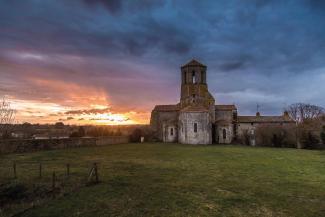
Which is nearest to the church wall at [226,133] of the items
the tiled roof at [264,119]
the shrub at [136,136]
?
the tiled roof at [264,119]

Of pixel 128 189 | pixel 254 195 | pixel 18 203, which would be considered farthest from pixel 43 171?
pixel 254 195

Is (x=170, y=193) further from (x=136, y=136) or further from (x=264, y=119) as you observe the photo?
(x=264, y=119)

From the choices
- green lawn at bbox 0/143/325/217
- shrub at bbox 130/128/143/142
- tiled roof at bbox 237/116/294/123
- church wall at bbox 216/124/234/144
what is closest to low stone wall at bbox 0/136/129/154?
shrub at bbox 130/128/143/142

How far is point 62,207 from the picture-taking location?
9.87 meters

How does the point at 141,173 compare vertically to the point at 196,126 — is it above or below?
below

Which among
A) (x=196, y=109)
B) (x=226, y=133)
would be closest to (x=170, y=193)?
(x=196, y=109)

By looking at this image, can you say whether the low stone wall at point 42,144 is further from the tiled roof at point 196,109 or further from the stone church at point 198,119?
the tiled roof at point 196,109

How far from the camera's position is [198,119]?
44750 mm

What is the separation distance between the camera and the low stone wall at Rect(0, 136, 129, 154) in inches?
1105

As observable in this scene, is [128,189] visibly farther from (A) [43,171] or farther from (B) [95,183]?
(A) [43,171]

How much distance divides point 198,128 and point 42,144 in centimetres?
2362

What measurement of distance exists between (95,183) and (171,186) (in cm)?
381

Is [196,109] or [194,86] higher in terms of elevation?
[194,86]

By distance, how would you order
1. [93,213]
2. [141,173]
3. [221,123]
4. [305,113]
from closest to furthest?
[93,213], [141,173], [221,123], [305,113]
